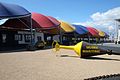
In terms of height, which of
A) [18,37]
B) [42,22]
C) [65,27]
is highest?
[42,22]

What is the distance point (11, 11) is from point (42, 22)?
11.0 metres

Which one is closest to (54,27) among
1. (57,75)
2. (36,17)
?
(36,17)

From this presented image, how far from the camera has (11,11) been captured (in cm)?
4491

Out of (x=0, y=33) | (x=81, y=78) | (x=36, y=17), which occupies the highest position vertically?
(x=36, y=17)

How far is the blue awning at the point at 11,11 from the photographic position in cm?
4316

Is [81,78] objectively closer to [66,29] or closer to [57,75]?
[57,75]

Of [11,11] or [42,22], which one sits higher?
[11,11]

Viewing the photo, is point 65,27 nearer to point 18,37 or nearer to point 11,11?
point 18,37

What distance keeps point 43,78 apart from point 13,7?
122 ft

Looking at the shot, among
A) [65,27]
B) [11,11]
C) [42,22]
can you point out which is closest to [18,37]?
[11,11]

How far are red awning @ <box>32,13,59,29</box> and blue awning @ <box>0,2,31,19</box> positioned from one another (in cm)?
441

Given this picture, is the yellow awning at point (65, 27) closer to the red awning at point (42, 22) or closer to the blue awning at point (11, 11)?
the red awning at point (42, 22)

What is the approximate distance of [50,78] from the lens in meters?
12.2

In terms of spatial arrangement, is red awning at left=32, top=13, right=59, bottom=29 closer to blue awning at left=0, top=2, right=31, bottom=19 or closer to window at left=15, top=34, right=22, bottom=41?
window at left=15, top=34, right=22, bottom=41
